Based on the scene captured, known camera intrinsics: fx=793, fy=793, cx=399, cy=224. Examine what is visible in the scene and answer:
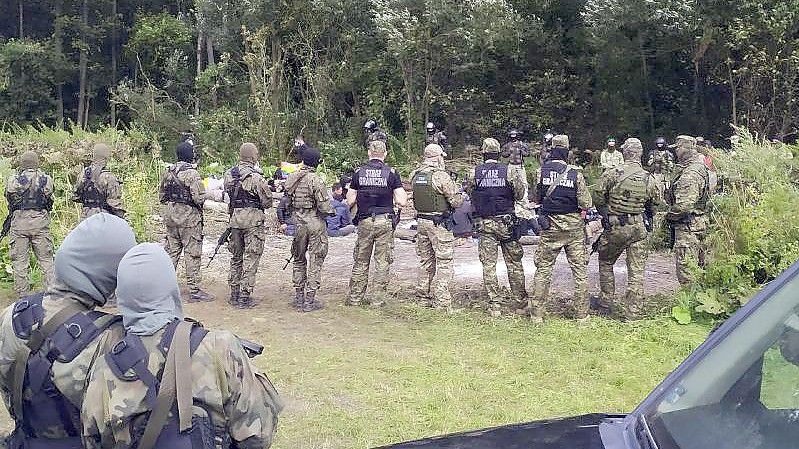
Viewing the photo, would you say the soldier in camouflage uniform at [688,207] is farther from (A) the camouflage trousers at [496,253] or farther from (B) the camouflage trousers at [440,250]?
(B) the camouflage trousers at [440,250]

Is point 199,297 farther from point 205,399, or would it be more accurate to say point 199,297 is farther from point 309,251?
point 205,399

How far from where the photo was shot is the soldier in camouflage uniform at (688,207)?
8250 millimetres

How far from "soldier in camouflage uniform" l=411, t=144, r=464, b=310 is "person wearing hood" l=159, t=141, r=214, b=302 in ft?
7.83

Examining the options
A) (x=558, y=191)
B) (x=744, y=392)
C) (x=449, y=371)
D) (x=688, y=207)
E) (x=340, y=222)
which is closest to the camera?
(x=744, y=392)

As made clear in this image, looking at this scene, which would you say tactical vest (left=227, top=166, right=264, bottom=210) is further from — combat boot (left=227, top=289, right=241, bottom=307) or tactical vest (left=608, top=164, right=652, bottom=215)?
tactical vest (left=608, top=164, right=652, bottom=215)

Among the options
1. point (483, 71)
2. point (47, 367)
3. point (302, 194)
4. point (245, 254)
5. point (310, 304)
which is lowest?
point (310, 304)

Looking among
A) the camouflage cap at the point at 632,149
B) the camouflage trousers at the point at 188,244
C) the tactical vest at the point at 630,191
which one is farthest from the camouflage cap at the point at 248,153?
the camouflage cap at the point at 632,149

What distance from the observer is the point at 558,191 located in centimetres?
770

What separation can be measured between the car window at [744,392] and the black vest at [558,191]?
5831 mm

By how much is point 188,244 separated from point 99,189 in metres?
1.11

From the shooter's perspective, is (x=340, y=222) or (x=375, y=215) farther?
(x=340, y=222)

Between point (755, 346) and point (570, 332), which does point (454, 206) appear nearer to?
point (570, 332)

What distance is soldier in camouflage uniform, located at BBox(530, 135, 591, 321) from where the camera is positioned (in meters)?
7.68

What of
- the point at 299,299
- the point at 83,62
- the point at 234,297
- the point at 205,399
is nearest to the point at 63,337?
the point at 205,399
